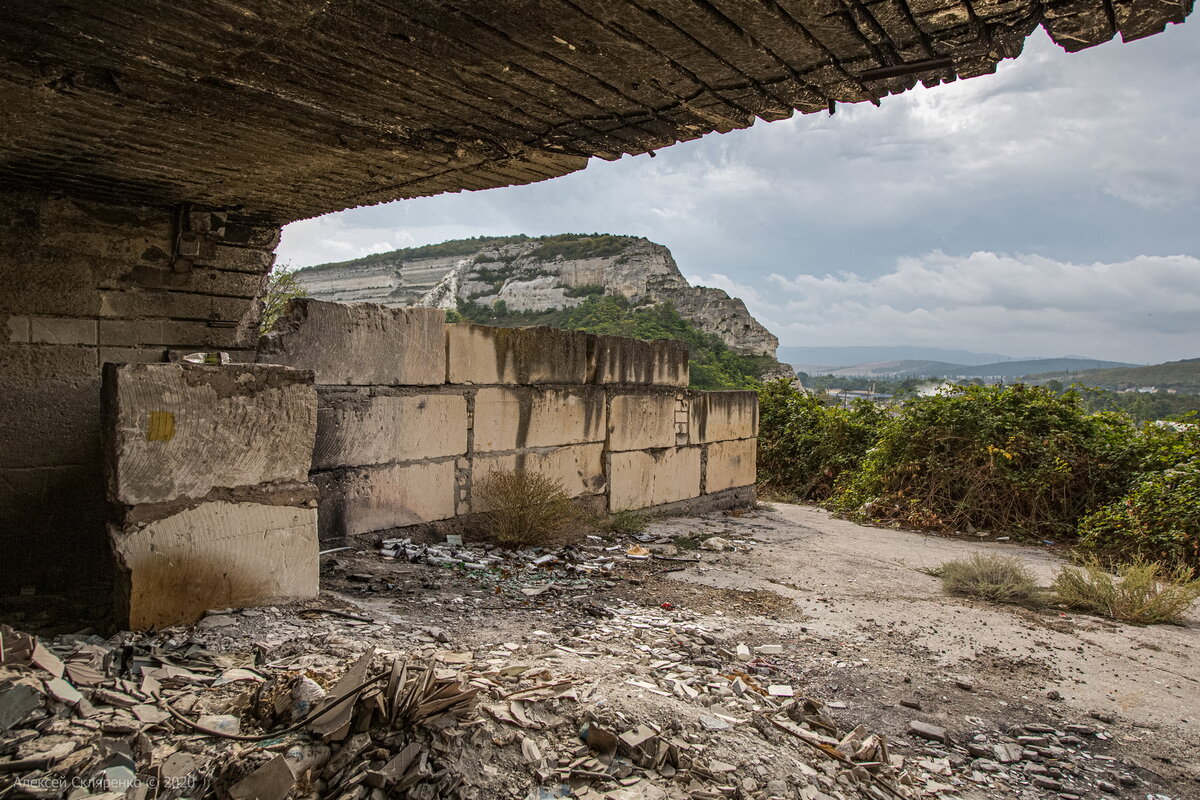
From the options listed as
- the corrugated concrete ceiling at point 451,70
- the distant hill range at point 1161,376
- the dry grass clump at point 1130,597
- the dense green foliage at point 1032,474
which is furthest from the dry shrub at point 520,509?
the distant hill range at point 1161,376

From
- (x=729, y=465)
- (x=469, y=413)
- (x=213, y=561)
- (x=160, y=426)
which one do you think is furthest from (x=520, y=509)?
(x=729, y=465)

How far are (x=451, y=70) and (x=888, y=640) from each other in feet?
11.4

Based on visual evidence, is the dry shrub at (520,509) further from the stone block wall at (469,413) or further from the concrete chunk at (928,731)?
the concrete chunk at (928,731)

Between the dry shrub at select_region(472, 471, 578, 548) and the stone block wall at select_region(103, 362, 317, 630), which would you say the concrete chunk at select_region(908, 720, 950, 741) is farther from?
the dry shrub at select_region(472, 471, 578, 548)

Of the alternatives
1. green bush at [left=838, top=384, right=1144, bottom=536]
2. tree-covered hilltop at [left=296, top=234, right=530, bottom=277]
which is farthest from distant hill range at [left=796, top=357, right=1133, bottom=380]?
tree-covered hilltop at [left=296, top=234, right=530, bottom=277]

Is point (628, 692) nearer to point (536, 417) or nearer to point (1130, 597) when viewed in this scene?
point (536, 417)

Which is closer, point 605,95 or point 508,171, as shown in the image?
point 605,95

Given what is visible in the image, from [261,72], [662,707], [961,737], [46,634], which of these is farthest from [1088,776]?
[46,634]

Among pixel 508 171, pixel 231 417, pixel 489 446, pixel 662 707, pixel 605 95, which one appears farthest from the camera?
pixel 489 446

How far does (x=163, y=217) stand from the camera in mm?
4285

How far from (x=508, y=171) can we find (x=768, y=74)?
1614mm

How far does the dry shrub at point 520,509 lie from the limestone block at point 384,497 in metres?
0.29

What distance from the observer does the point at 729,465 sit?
7988 millimetres

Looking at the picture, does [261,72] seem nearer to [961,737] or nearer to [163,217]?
[163,217]
